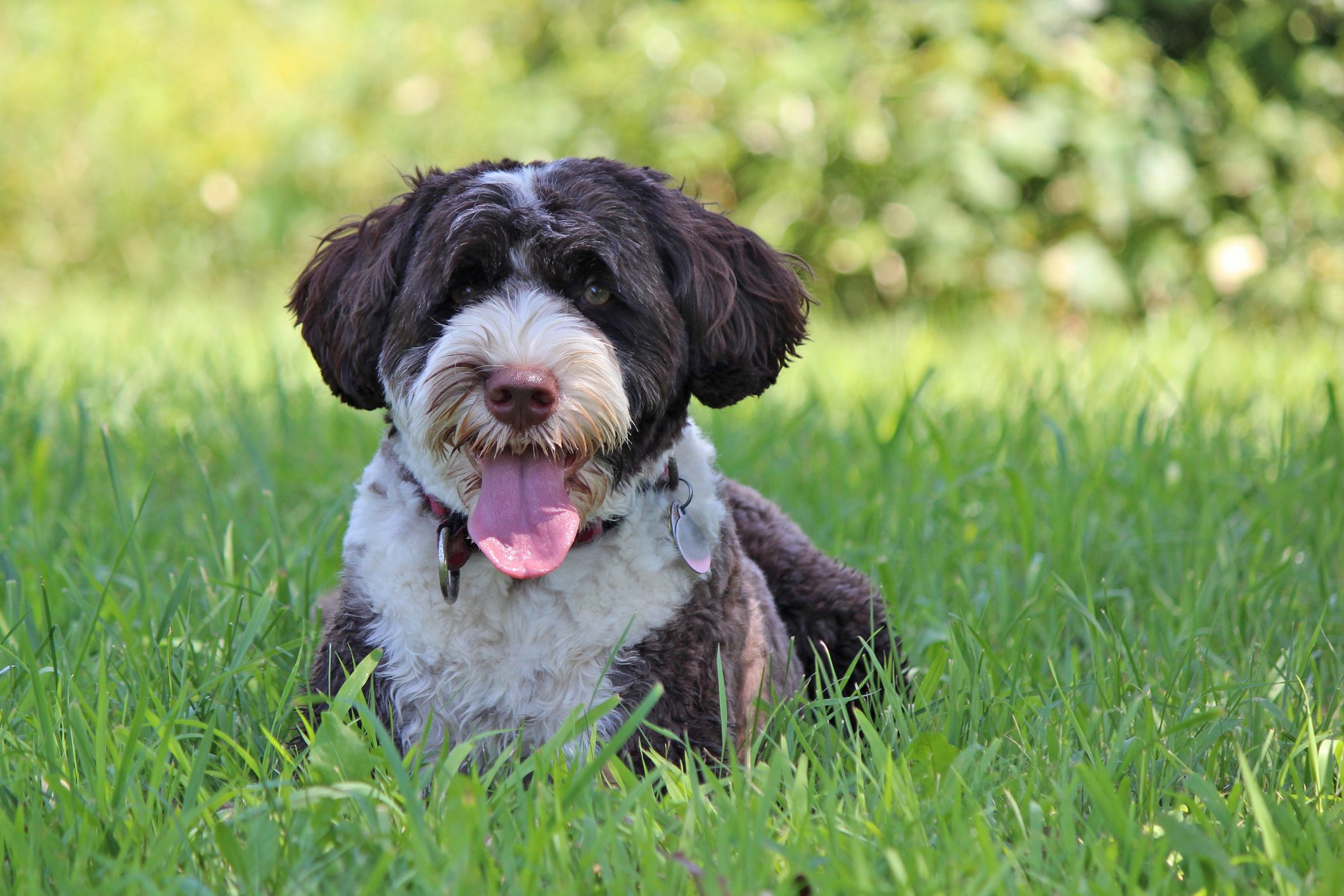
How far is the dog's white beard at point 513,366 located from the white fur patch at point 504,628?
5.3 inches

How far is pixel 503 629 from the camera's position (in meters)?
2.57

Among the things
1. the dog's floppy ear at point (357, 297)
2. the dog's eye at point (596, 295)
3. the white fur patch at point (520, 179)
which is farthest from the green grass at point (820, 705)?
the white fur patch at point (520, 179)

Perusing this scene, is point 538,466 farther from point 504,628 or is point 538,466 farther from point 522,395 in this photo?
point 504,628

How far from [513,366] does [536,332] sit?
0.29 ft

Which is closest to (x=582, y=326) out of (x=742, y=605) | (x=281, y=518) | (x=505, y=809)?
(x=742, y=605)

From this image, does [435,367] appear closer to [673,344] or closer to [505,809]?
[673,344]

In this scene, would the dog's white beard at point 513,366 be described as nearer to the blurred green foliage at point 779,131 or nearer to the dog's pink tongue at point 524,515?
the dog's pink tongue at point 524,515

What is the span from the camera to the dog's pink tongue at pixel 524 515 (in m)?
2.46

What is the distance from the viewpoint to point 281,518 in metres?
4.18

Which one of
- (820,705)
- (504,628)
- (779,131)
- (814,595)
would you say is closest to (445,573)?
(504,628)

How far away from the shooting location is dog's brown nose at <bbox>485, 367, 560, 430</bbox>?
7.88ft

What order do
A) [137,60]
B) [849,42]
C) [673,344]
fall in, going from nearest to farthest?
[673,344] → [849,42] → [137,60]

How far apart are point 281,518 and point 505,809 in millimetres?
→ 2304

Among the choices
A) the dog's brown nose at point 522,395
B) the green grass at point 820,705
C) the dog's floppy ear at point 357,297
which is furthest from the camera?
the dog's floppy ear at point 357,297
